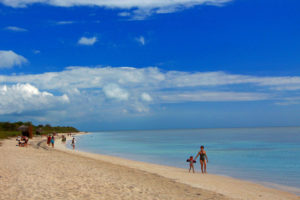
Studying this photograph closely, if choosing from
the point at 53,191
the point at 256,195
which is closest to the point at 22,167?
the point at 53,191

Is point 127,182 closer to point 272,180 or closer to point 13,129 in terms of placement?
point 272,180

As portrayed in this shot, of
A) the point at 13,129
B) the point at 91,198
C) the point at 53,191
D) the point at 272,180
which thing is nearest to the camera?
the point at 91,198

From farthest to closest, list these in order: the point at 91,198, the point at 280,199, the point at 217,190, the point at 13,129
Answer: the point at 13,129
the point at 217,190
the point at 280,199
the point at 91,198

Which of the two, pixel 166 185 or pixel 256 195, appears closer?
pixel 256 195

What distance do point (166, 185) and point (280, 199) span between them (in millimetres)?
4713

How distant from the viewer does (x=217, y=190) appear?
40.0 ft

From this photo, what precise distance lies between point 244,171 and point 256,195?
9.77 metres

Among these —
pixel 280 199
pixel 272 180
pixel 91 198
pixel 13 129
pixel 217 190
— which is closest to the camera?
pixel 91 198

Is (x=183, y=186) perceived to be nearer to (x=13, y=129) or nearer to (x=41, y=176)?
(x=41, y=176)

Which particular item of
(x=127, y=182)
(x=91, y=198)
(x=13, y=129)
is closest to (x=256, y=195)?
(x=127, y=182)

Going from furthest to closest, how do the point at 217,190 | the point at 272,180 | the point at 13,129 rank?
the point at 13,129
the point at 272,180
the point at 217,190

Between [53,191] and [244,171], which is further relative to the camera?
[244,171]

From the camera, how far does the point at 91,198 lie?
9.18 m

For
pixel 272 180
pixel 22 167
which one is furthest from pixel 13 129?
pixel 272 180
